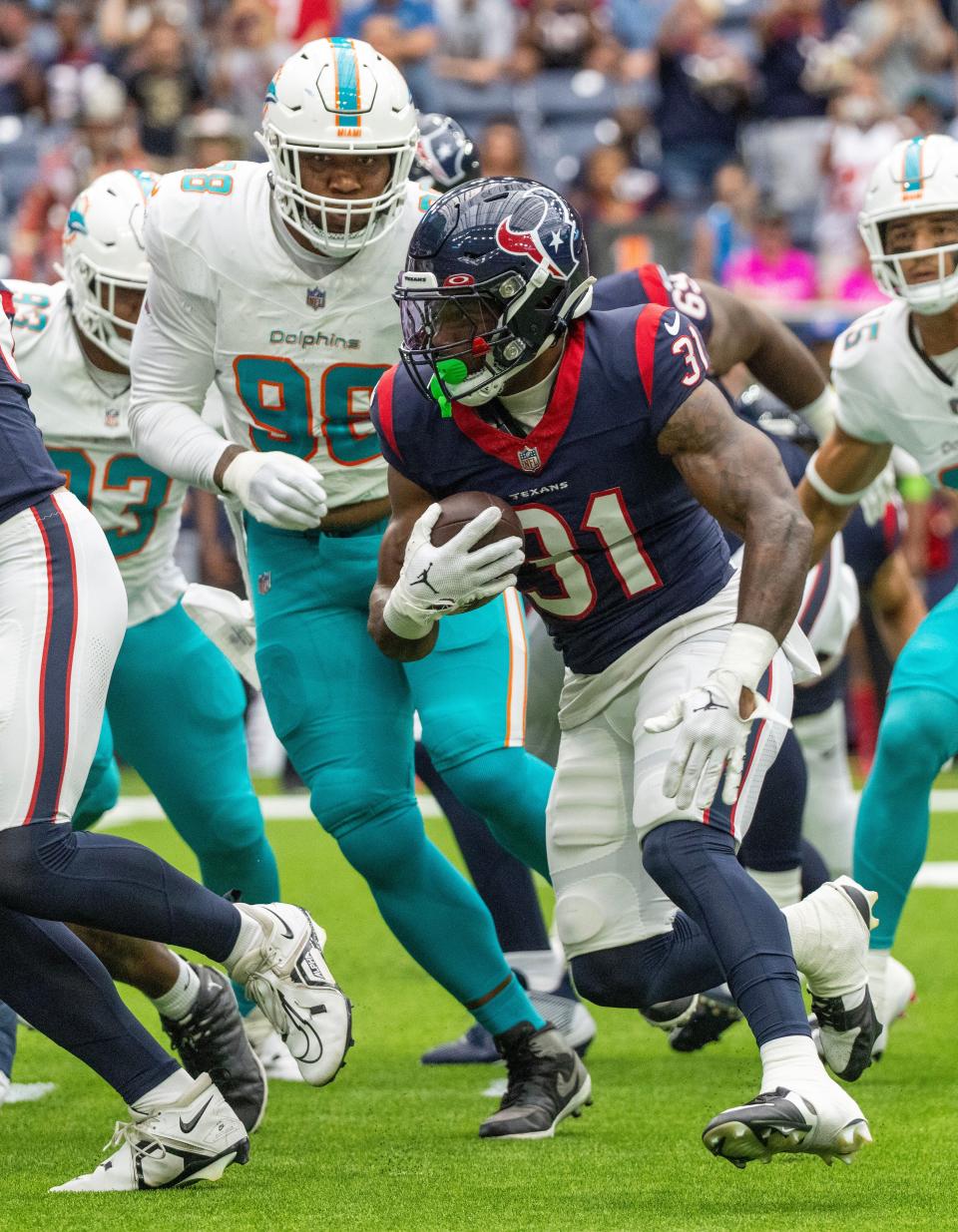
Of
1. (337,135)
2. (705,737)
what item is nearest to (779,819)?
(705,737)

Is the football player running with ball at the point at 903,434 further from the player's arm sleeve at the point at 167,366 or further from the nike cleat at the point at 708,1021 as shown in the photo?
the player's arm sleeve at the point at 167,366

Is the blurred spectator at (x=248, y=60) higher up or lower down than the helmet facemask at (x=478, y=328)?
lower down

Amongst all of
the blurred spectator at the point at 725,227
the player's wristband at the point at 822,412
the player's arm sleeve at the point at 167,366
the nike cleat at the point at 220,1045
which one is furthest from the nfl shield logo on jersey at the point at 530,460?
the blurred spectator at the point at 725,227

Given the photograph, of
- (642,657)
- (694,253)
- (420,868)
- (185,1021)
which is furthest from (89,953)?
(694,253)

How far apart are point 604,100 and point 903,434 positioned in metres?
9.21

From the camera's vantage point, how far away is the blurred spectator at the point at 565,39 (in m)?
13.3

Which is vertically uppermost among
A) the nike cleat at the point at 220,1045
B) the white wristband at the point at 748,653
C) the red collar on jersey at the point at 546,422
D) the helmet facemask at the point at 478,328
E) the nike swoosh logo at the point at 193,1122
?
the helmet facemask at the point at 478,328

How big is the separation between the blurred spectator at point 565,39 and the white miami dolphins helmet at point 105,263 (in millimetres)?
9074

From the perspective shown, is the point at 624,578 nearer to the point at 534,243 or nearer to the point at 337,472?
the point at 534,243

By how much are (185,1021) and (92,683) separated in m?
0.75

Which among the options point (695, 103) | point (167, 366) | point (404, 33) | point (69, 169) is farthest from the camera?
point (695, 103)

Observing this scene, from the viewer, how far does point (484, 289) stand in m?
3.39

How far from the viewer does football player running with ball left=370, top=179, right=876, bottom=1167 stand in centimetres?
320

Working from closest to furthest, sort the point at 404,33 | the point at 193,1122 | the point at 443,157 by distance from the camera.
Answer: the point at 193,1122 → the point at 443,157 → the point at 404,33
